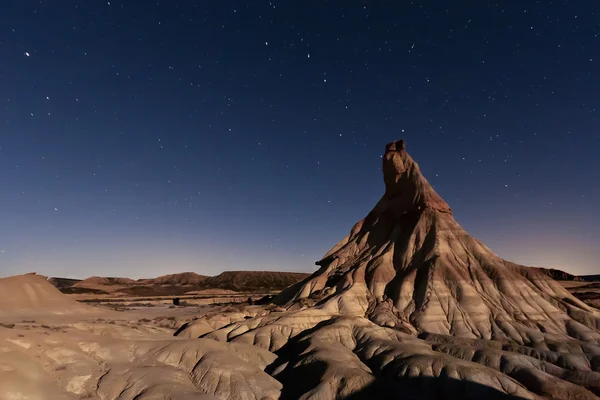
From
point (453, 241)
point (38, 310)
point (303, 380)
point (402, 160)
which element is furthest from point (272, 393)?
point (402, 160)

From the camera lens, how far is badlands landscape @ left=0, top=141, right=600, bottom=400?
32156 millimetres

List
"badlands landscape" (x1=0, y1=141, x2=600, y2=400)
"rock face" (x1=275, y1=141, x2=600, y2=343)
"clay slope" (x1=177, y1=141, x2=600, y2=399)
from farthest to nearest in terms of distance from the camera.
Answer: "rock face" (x1=275, y1=141, x2=600, y2=343)
"clay slope" (x1=177, y1=141, x2=600, y2=399)
"badlands landscape" (x1=0, y1=141, x2=600, y2=400)

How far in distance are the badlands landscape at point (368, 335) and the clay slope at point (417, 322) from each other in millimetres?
→ 204

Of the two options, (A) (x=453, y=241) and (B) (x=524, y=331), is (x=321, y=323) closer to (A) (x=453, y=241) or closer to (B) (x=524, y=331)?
(B) (x=524, y=331)

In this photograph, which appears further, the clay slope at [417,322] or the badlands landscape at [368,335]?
the clay slope at [417,322]

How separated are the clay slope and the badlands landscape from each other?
204 millimetres

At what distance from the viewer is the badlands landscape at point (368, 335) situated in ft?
105

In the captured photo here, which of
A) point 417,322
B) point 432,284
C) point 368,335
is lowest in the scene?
point 368,335

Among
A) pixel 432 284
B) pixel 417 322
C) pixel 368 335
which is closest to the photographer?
pixel 368 335

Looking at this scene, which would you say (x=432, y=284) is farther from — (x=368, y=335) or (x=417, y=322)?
(x=368, y=335)

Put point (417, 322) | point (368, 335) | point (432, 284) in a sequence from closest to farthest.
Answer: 1. point (368, 335)
2. point (417, 322)
3. point (432, 284)

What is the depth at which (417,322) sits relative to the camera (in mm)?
56188

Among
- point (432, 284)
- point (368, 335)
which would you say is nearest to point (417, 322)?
point (432, 284)

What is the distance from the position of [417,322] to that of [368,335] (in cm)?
1316
